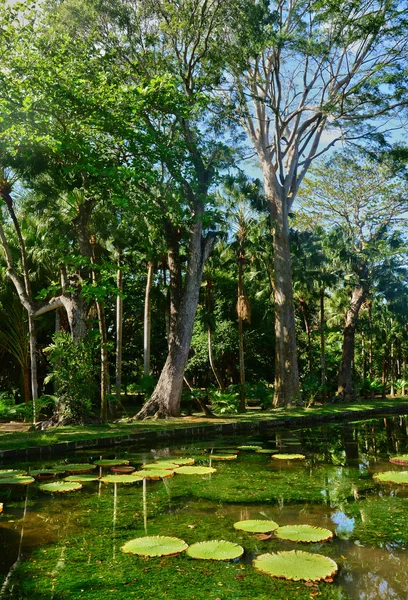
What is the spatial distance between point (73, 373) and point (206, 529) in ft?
29.1

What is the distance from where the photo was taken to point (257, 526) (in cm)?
518

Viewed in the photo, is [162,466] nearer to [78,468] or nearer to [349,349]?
[78,468]

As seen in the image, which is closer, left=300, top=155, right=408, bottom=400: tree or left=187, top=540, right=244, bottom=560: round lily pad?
left=187, top=540, right=244, bottom=560: round lily pad

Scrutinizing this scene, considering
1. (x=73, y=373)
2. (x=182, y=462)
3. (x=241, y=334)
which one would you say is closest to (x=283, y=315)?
(x=241, y=334)

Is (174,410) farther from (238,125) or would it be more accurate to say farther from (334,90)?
(334,90)

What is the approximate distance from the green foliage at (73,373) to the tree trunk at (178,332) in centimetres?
263

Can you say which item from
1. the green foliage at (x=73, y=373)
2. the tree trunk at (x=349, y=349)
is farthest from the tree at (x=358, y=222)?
the green foliage at (x=73, y=373)

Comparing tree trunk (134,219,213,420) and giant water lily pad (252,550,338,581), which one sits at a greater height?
tree trunk (134,219,213,420)

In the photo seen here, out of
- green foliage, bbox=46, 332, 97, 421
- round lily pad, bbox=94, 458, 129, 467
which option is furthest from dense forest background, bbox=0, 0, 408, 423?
round lily pad, bbox=94, 458, 129, 467

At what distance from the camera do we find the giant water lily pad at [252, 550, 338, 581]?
397cm

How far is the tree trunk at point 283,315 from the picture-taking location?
67.4 feet

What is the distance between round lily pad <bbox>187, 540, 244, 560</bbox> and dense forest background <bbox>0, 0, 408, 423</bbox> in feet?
30.9

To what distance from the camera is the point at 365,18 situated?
17.4m

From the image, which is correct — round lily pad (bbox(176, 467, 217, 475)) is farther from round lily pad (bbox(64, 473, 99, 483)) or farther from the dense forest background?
the dense forest background
